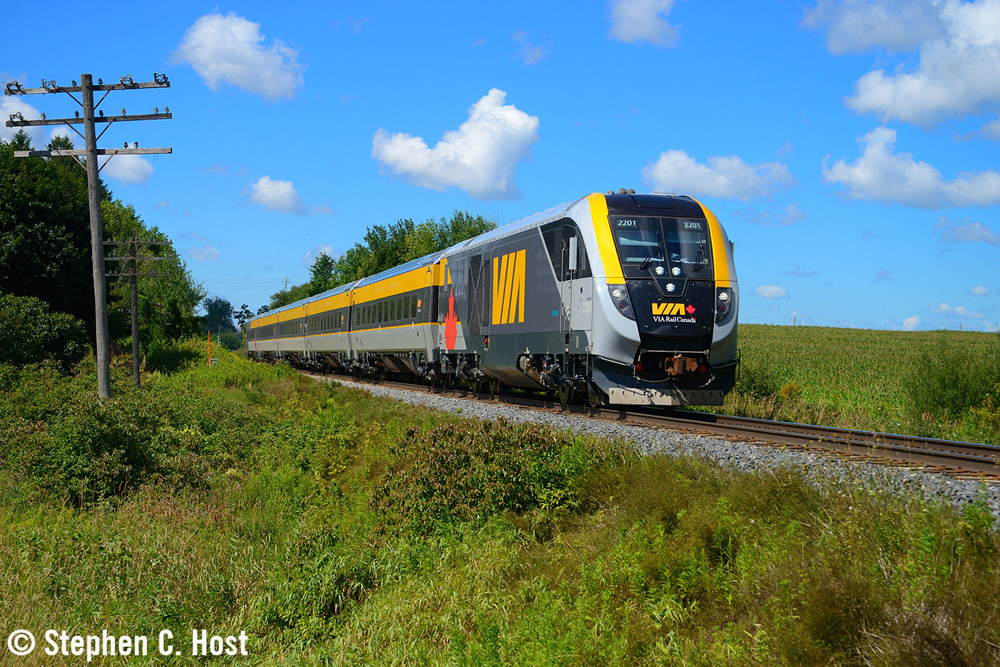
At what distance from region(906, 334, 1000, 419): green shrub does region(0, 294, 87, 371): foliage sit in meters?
28.9

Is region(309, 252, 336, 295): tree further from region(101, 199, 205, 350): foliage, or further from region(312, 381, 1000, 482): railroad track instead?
region(312, 381, 1000, 482): railroad track

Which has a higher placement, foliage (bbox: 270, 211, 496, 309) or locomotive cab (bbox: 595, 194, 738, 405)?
foliage (bbox: 270, 211, 496, 309)

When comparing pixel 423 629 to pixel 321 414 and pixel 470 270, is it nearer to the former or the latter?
pixel 321 414

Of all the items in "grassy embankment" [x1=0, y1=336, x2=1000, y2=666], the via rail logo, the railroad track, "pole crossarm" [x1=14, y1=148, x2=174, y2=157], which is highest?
"pole crossarm" [x1=14, y1=148, x2=174, y2=157]

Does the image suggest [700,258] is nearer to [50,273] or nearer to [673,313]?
[673,313]

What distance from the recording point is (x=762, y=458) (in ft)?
27.9

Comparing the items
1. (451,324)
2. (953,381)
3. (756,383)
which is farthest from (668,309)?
(451,324)

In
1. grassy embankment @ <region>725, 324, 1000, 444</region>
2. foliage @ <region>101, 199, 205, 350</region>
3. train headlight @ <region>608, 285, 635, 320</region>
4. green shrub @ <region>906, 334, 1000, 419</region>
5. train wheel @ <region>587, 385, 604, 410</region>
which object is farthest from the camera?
foliage @ <region>101, 199, 205, 350</region>

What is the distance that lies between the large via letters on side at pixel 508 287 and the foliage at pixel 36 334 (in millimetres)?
21259

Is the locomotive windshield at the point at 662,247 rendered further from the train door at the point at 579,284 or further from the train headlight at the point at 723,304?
the train door at the point at 579,284

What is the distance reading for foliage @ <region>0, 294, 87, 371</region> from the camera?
30.3m

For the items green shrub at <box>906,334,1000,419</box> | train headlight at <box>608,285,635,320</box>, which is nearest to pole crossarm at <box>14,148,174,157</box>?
train headlight at <box>608,285,635,320</box>

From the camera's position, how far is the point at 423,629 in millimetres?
6570

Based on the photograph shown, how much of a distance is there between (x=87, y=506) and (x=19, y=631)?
5369mm
